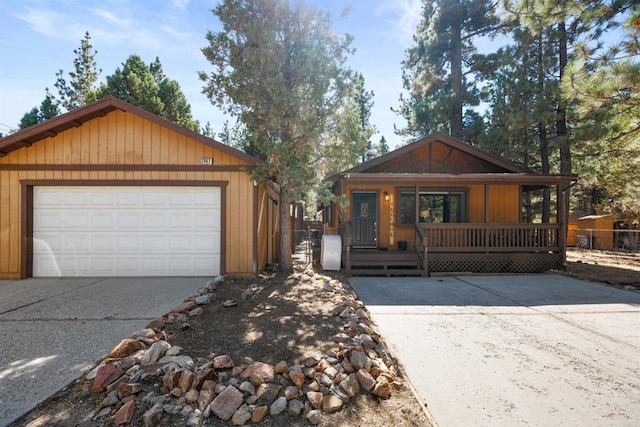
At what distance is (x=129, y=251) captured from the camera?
7281 millimetres

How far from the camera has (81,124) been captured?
7.25m

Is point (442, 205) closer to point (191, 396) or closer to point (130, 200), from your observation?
point (130, 200)

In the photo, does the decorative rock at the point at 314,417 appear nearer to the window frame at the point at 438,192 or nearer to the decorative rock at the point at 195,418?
the decorative rock at the point at 195,418

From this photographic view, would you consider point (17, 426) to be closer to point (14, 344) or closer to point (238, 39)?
point (14, 344)

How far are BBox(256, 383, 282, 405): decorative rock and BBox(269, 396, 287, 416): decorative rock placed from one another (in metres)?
0.06

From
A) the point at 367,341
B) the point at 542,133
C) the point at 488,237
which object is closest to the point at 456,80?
the point at 542,133

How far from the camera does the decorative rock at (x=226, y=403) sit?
232cm

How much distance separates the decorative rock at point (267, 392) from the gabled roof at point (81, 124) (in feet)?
17.3

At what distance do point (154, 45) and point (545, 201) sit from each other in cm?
1547

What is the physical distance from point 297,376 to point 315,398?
0.27 meters

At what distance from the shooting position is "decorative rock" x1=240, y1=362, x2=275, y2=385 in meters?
2.68

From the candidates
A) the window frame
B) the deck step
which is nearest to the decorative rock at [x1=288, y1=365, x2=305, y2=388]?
the deck step

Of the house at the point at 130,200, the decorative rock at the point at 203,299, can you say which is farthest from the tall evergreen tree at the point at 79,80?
the decorative rock at the point at 203,299

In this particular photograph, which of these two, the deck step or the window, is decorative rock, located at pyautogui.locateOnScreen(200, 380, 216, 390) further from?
the window
